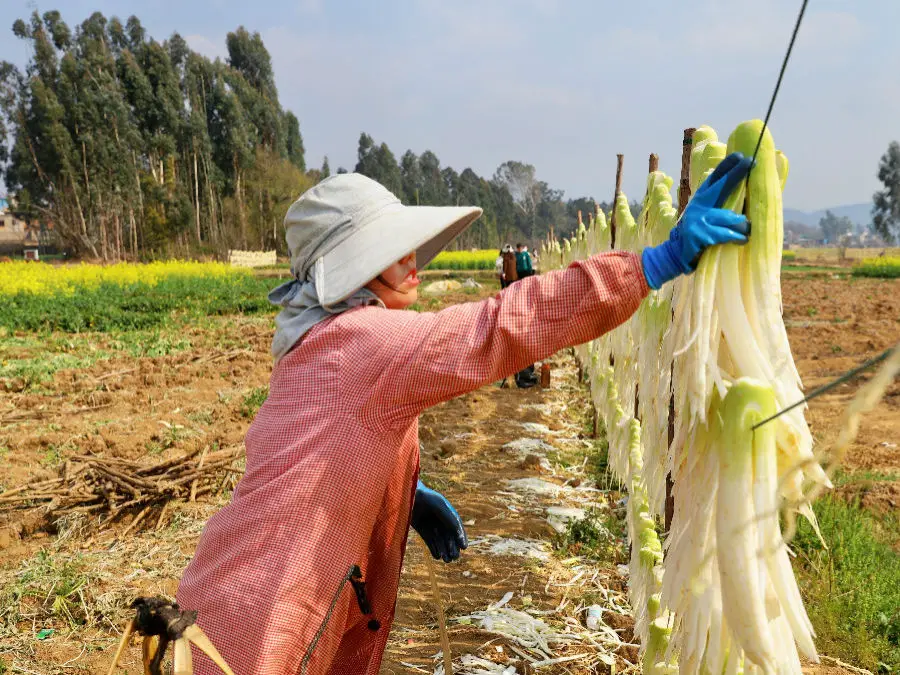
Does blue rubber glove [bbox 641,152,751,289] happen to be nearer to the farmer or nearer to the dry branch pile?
the farmer

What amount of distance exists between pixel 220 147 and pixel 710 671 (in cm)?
4764

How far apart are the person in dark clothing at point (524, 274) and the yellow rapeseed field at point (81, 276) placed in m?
10.7

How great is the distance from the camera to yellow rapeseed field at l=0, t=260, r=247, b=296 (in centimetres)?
1511

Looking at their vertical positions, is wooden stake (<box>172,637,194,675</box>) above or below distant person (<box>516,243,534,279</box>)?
below

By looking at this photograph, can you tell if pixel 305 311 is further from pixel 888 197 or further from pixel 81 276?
pixel 888 197

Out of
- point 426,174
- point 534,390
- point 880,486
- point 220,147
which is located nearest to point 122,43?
point 220,147

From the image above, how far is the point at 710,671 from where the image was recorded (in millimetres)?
1418

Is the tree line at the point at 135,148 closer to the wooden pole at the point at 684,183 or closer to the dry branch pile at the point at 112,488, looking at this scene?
the dry branch pile at the point at 112,488

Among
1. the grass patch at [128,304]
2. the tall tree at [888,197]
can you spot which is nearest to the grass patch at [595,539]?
the grass patch at [128,304]

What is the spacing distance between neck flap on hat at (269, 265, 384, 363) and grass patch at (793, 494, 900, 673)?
7.75 feet

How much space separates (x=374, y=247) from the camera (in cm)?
158

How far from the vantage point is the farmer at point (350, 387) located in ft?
4.28

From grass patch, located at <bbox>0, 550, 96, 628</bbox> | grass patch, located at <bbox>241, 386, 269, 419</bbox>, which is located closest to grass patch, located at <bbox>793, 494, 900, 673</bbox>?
grass patch, located at <bbox>0, 550, 96, 628</bbox>

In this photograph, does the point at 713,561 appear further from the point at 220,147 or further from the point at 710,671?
the point at 220,147
